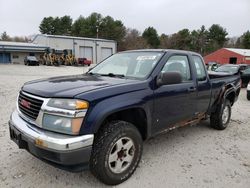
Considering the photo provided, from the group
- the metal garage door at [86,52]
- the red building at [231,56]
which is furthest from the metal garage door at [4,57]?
the red building at [231,56]

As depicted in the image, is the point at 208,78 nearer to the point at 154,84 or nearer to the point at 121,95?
the point at 154,84

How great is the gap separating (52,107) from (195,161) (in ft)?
8.47

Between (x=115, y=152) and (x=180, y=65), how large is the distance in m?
2.13

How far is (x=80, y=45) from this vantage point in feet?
187

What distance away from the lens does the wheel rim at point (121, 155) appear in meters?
3.33

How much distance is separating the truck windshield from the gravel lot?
147cm

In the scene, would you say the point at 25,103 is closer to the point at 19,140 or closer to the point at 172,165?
the point at 19,140

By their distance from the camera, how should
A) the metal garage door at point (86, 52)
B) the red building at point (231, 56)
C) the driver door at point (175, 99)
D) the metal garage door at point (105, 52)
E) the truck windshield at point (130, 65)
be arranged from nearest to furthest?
the driver door at point (175, 99), the truck windshield at point (130, 65), the red building at point (231, 56), the metal garage door at point (86, 52), the metal garage door at point (105, 52)

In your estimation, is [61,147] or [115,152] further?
[115,152]

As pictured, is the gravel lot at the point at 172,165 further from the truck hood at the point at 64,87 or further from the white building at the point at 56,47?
the white building at the point at 56,47

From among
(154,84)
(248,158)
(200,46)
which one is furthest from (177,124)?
(200,46)

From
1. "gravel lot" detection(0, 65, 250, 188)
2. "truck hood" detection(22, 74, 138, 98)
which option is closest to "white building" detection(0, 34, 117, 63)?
"gravel lot" detection(0, 65, 250, 188)

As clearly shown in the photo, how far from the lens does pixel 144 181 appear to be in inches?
138

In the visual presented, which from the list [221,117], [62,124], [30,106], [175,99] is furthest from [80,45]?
[62,124]
